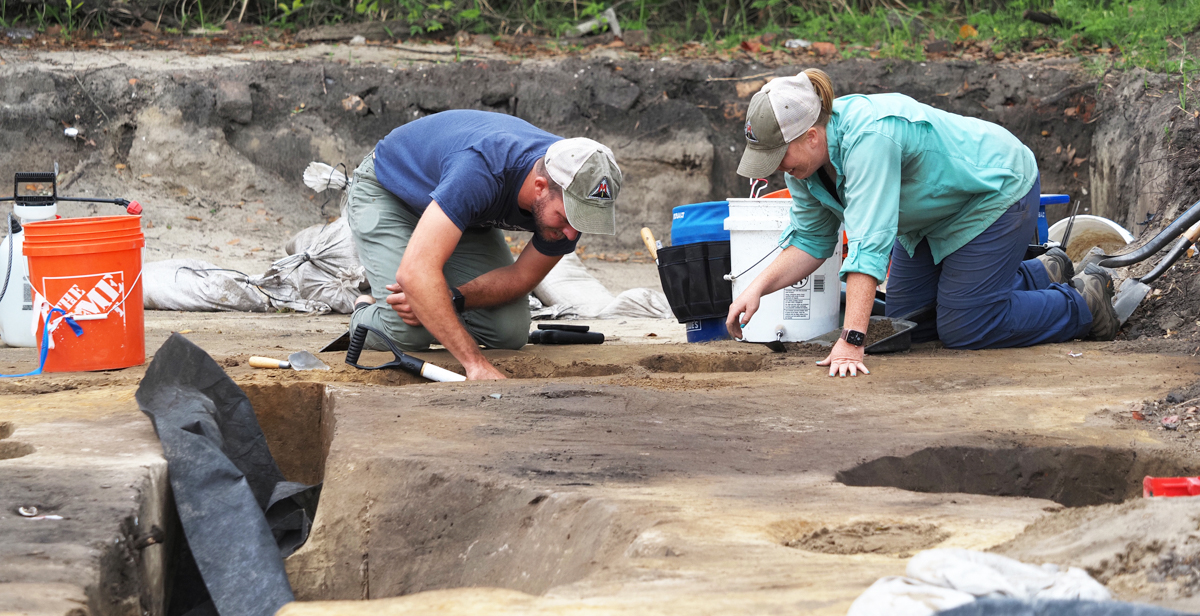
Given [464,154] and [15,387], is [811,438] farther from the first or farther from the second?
[15,387]

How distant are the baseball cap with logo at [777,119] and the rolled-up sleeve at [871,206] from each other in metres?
0.22

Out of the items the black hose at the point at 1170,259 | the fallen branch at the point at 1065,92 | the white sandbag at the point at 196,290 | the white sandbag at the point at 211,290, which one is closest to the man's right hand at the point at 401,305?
the white sandbag at the point at 211,290

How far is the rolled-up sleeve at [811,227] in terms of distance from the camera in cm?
390

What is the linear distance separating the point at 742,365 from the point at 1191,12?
5.30 metres

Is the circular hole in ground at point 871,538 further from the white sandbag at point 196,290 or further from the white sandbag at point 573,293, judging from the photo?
the white sandbag at point 196,290

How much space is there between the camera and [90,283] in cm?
356

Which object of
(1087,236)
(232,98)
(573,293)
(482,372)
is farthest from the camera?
(232,98)

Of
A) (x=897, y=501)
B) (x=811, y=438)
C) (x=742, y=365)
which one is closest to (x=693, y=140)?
(x=742, y=365)

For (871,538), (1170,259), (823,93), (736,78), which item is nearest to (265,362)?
(823,93)

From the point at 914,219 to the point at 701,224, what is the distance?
3.40ft

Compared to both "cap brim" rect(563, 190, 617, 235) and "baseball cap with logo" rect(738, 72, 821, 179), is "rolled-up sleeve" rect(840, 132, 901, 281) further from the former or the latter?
"cap brim" rect(563, 190, 617, 235)

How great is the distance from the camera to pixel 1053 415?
9.67 feet

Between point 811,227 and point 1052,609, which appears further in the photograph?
point 811,227

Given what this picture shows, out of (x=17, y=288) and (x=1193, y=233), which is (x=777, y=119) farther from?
(x=17, y=288)
